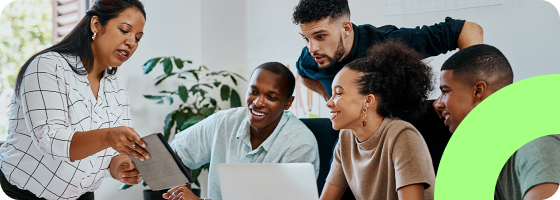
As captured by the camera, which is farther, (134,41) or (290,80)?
(290,80)

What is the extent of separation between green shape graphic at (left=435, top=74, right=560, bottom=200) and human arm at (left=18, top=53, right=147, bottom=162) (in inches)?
31.2

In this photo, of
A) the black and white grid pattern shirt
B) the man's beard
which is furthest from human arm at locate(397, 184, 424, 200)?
the black and white grid pattern shirt

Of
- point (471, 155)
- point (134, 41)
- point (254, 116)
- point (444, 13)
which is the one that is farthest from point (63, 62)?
point (444, 13)

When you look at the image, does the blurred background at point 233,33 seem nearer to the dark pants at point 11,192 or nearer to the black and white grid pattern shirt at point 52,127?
the black and white grid pattern shirt at point 52,127

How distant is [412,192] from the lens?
1200 millimetres

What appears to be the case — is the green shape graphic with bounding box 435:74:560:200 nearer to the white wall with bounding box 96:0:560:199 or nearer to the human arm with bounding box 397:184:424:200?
the human arm with bounding box 397:184:424:200

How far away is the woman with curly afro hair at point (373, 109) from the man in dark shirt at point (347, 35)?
22cm

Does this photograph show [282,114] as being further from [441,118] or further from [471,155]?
[471,155]

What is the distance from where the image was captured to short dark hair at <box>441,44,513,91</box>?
1253mm

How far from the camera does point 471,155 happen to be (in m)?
0.91

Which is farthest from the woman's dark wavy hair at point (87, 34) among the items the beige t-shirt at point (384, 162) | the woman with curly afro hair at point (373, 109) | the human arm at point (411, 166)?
the human arm at point (411, 166)

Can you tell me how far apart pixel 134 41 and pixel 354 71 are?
785 mm

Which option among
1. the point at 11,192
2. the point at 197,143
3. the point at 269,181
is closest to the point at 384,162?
the point at 269,181

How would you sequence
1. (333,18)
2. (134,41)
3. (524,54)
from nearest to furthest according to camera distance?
(134,41) → (333,18) → (524,54)
